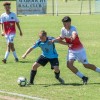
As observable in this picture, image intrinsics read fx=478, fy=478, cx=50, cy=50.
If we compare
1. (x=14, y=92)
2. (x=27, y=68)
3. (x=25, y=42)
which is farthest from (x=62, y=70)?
(x=25, y=42)

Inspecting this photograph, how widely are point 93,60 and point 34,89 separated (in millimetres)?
5760

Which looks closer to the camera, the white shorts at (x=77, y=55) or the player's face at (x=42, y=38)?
the player's face at (x=42, y=38)

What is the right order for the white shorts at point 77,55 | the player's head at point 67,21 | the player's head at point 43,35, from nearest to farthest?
the player's head at point 67,21
the player's head at point 43,35
the white shorts at point 77,55

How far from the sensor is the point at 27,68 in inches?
588

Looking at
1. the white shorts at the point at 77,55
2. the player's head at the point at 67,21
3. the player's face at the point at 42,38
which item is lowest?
the white shorts at the point at 77,55

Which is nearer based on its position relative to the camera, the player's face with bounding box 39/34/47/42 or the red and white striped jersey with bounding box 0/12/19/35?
the player's face with bounding box 39/34/47/42

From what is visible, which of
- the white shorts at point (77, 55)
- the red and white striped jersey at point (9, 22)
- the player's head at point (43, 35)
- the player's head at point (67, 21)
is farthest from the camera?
the red and white striped jersey at point (9, 22)

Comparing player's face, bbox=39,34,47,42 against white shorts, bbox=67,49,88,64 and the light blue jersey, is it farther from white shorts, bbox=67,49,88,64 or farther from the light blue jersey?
white shorts, bbox=67,49,88,64

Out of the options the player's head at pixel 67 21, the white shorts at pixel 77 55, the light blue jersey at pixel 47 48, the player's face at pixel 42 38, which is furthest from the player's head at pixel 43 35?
the white shorts at pixel 77 55

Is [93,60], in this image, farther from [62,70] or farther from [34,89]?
[34,89]

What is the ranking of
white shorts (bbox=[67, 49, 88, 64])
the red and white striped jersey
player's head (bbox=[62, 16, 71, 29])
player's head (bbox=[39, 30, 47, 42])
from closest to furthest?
player's head (bbox=[62, 16, 71, 29]) → player's head (bbox=[39, 30, 47, 42]) → white shorts (bbox=[67, 49, 88, 64]) → the red and white striped jersey

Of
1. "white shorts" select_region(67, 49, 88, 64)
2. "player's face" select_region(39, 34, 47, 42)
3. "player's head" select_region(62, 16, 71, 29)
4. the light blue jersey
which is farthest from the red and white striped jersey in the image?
"player's head" select_region(62, 16, 71, 29)

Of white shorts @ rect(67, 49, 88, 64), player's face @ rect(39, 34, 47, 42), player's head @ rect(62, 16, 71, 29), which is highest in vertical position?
player's head @ rect(62, 16, 71, 29)

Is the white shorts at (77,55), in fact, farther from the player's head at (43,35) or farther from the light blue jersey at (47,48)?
the player's head at (43,35)
